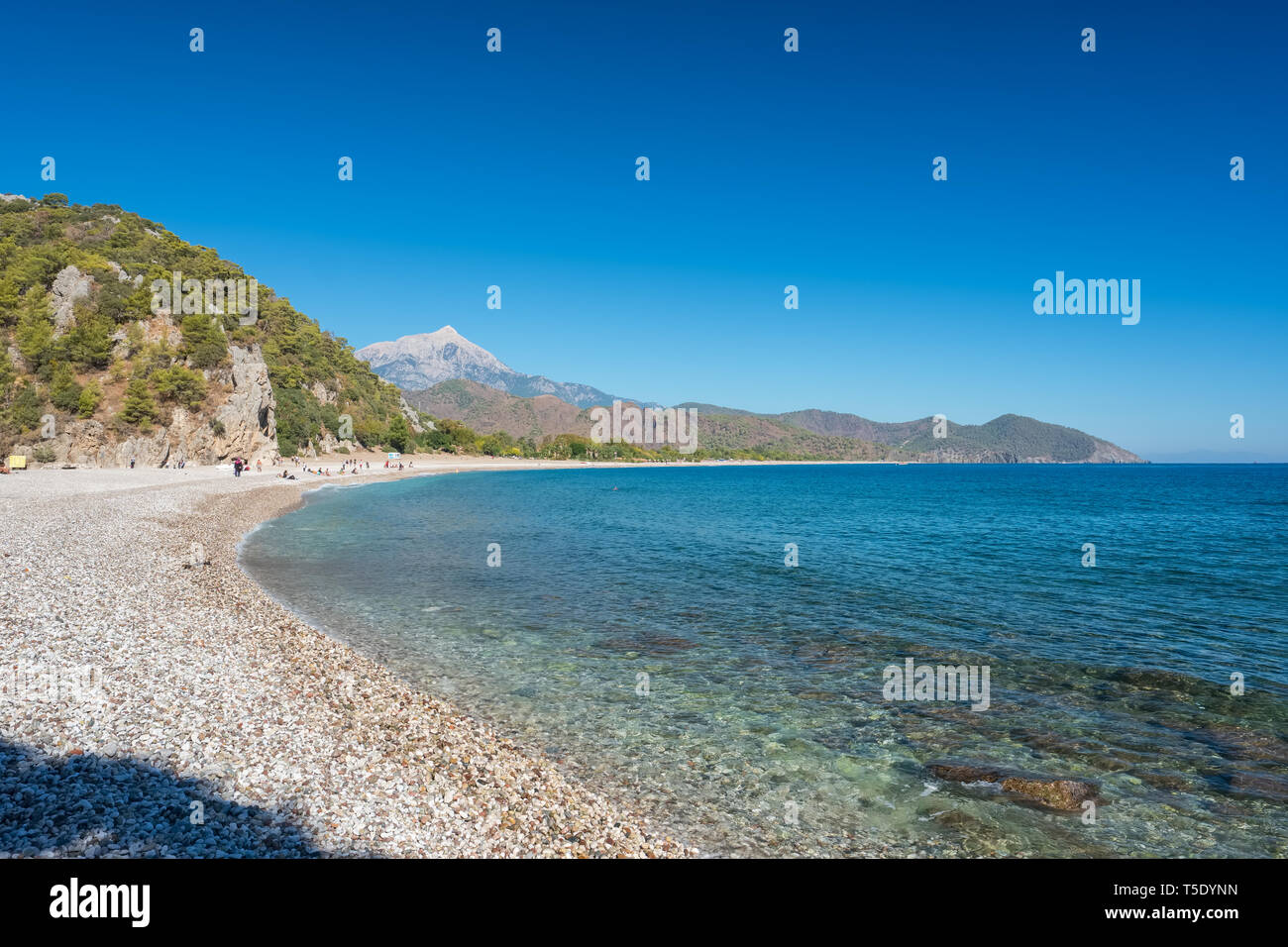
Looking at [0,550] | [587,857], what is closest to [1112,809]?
[587,857]

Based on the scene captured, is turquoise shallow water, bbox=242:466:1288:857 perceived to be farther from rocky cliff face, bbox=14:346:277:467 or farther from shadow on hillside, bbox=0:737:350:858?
rocky cliff face, bbox=14:346:277:467

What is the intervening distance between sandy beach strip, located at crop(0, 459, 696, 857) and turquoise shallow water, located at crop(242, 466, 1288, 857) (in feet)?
4.69

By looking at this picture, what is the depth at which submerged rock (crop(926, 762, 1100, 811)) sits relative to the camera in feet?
29.8

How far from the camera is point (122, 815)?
638 cm

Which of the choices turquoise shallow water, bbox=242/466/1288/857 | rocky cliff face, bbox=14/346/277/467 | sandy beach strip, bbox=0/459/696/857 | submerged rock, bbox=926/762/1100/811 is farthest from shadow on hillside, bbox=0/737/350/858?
rocky cliff face, bbox=14/346/277/467

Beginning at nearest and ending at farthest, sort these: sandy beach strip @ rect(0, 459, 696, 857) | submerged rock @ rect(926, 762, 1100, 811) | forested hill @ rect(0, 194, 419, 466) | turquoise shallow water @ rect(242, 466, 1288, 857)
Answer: sandy beach strip @ rect(0, 459, 696, 857) → turquoise shallow water @ rect(242, 466, 1288, 857) → submerged rock @ rect(926, 762, 1100, 811) → forested hill @ rect(0, 194, 419, 466)

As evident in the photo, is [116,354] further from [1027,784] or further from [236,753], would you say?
[1027,784]

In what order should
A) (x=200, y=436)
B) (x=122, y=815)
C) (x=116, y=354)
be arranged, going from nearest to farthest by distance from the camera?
1. (x=122, y=815)
2. (x=116, y=354)
3. (x=200, y=436)

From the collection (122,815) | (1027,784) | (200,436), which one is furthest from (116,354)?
(1027,784)

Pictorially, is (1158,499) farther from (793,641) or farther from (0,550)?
(0,550)

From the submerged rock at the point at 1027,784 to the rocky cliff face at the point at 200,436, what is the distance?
8481 centimetres

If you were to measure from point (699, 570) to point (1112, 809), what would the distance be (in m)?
19.7

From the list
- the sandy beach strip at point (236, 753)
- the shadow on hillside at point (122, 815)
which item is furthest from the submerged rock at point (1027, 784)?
the shadow on hillside at point (122, 815)

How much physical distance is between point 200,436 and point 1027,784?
9200 centimetres
